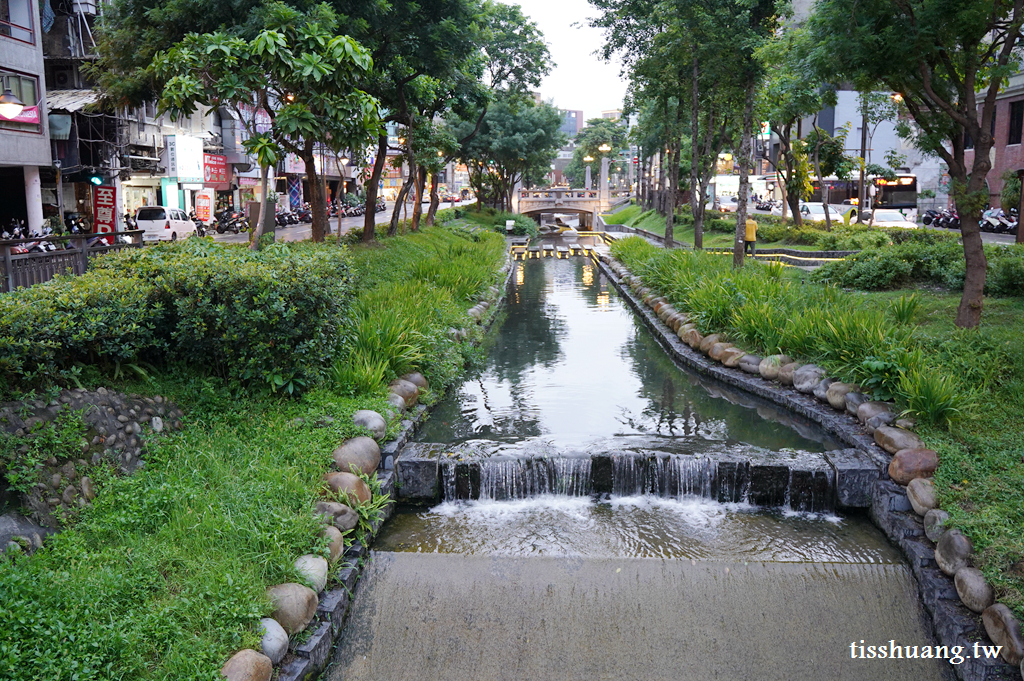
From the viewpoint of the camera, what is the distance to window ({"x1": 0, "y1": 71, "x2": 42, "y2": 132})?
25.6m

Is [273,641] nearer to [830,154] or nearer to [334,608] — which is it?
[334,608]

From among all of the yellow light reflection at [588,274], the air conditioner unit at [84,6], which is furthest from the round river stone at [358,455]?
the air conditioner unit at [84,6]

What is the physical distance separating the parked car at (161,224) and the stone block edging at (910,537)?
28.1 metres

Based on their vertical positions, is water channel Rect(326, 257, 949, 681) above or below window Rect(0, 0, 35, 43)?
below

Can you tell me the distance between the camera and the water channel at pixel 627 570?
605 centimetres

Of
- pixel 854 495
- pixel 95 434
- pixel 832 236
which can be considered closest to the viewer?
pixel 95 434

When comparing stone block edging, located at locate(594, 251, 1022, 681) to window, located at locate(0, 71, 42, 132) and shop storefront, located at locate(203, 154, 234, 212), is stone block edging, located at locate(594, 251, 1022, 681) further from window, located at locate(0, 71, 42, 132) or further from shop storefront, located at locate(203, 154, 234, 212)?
shop storefront, located at locate(203, 154, 234, 212)

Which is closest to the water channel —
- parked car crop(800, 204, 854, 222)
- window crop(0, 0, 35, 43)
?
window crop(0, 0, 35, 43)

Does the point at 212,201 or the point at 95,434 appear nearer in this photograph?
the point at 95,434

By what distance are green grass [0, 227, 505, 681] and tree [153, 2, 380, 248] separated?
5683 mm

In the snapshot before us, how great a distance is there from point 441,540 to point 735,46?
1724 cm

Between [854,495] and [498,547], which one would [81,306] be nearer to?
[498,547]

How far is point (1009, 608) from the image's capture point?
5676 millimetres

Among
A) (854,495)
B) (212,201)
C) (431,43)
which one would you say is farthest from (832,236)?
(212,201)
